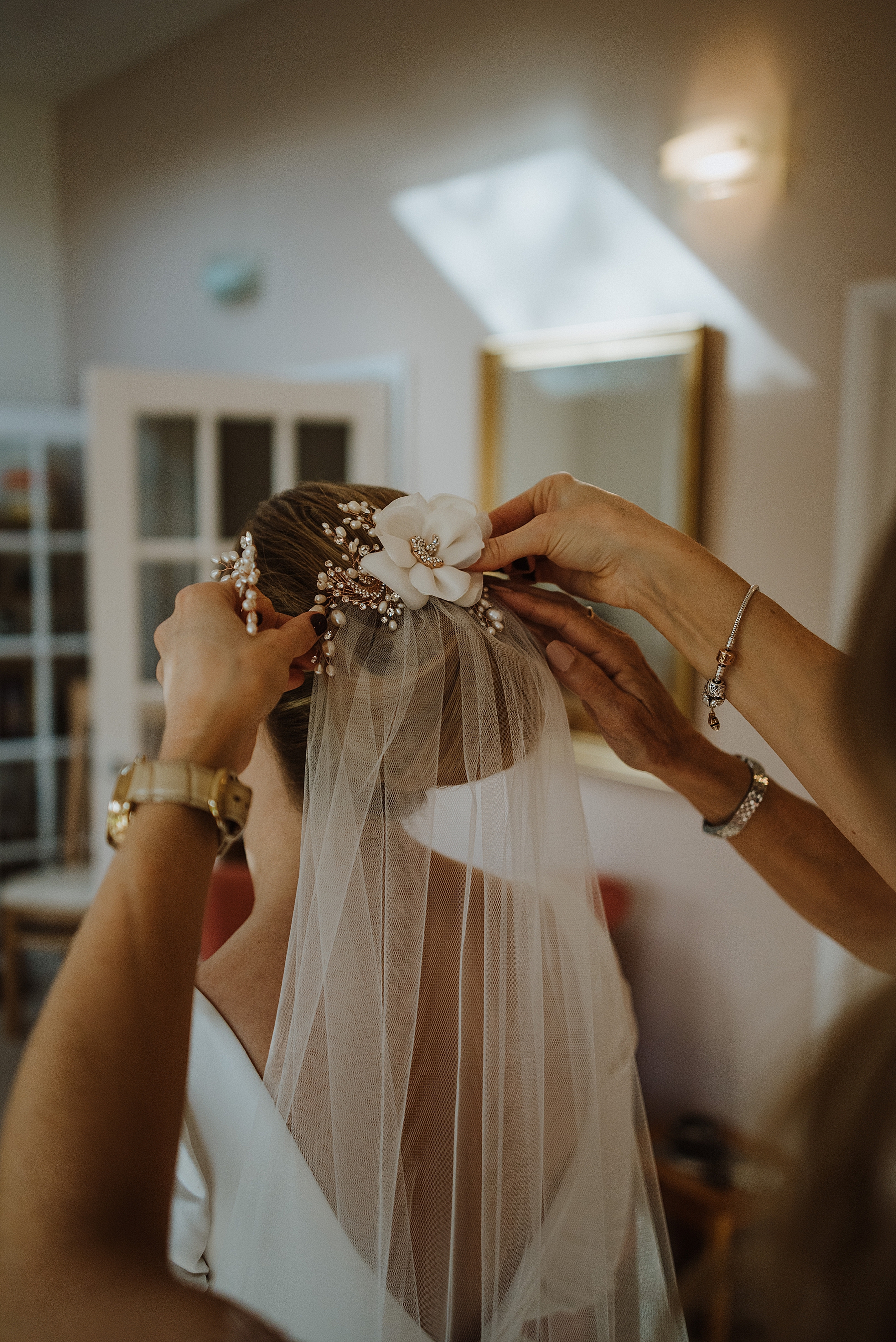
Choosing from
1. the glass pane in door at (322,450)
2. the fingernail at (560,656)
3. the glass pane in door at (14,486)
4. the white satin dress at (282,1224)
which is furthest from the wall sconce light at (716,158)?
the glass pane in door at (14,486)

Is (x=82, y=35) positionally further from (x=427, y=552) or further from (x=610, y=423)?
(x=427, y=552)

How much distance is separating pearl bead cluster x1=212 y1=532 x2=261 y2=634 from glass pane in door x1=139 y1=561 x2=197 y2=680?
195 centimetres

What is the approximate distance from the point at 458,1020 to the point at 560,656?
40 centimetres

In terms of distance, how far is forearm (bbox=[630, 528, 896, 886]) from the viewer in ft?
3.08

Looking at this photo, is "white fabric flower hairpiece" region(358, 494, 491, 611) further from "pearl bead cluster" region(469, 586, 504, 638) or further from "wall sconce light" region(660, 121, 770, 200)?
"wall sconce light" region(660, 121, 770, 200)

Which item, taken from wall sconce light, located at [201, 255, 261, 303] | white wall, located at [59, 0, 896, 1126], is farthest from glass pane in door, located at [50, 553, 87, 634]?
wall sconce light, located at [201, 255, 261, 303]

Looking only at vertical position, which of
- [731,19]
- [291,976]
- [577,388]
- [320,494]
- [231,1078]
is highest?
[731,19]

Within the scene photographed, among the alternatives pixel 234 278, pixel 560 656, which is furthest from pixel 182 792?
pixel 234 278

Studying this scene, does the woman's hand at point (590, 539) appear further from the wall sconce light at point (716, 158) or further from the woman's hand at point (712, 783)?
the wall sconce light at point (716, 158)

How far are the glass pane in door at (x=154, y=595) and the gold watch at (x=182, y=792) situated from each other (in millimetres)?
2274

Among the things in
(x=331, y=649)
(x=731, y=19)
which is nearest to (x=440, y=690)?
(x=331, y=649)

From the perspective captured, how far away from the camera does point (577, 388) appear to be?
2.53 metres

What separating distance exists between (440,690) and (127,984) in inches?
18.1

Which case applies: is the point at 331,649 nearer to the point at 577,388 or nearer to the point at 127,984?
the point at 127,984
